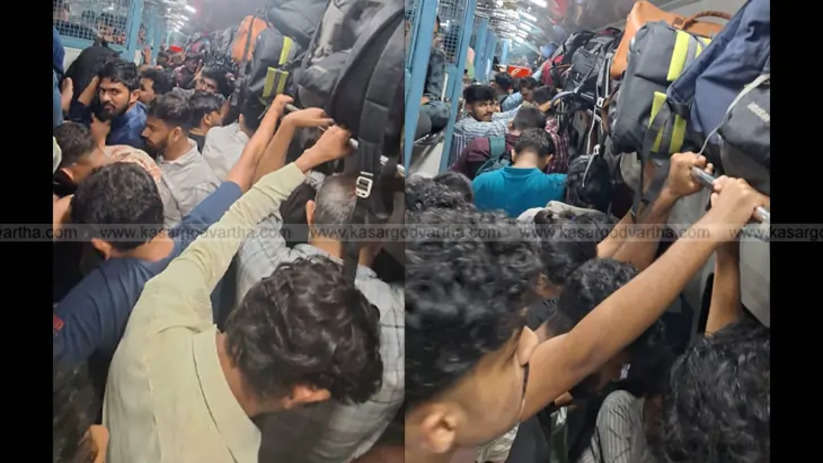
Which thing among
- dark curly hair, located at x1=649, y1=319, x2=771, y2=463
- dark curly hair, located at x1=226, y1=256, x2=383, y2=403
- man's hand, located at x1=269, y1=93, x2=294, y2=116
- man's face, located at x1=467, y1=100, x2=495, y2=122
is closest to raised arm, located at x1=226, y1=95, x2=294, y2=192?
man's hand, located at x1=269, y1=93, x2=294, y2=116

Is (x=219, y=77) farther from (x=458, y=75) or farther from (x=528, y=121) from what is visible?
(x=528, y=121)

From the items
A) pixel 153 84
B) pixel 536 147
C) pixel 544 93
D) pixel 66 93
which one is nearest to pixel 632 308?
pixel 536 147

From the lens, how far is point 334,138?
1.30m

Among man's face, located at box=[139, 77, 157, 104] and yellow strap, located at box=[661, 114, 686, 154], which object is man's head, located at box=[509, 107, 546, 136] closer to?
yellow strap, located at box=[661, 114, 686, 154]

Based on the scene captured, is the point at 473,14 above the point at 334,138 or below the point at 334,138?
above

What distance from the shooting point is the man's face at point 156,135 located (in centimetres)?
126

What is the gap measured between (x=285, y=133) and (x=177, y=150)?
0.22 m

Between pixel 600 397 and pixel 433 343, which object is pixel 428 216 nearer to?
pixel 433 343

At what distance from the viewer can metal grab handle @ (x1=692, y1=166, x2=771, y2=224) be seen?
1.18 m

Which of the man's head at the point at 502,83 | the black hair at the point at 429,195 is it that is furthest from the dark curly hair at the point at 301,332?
the man's head at the point at 502,83

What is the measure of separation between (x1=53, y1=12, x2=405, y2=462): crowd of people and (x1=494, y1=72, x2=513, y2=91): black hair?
0.39 m

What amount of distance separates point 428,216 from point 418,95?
29cm

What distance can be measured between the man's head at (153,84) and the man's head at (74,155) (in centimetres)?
14
